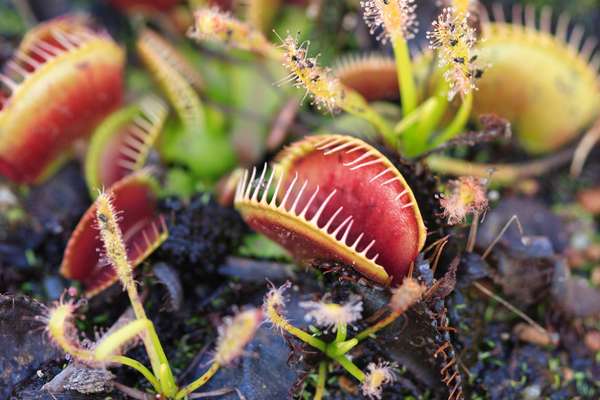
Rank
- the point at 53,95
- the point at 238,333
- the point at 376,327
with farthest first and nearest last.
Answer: the point at 53,95 → the point at 376,327 → the point at 238,333

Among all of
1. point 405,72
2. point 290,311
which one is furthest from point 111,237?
point 405,72

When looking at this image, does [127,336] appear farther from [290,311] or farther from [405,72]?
[405,72]

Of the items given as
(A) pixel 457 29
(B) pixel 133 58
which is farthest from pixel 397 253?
(B) pixel 133 58

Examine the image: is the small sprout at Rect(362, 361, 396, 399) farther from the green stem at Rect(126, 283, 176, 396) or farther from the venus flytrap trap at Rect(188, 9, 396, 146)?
the venus flytrap trap at Rect(188, 9, 396, 146)

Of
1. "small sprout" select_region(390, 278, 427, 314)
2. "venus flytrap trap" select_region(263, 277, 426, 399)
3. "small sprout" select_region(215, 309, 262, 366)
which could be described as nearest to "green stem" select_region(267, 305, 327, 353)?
"venus flytrap trap" select_region(263, 277, 426, 399)

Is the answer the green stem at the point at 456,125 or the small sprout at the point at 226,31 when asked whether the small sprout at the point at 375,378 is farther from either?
the small sprout at the point at 226,31

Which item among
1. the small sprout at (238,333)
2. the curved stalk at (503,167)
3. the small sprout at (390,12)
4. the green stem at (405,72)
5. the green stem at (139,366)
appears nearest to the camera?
the small sprout at (238,333)

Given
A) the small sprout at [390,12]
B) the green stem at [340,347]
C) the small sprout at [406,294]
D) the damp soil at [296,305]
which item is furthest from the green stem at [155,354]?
the small sprout at [390,12]

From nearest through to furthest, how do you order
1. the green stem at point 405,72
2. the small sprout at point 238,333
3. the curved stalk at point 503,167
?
the small sprout at point 238,333 → the green stem at point 405,72 → the curved stalk at point 503,167
